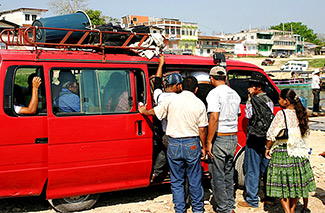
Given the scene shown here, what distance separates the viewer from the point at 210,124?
446 centimetres

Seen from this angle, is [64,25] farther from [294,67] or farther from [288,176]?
[294,67]

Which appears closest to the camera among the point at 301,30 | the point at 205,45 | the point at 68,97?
the point at 68,97

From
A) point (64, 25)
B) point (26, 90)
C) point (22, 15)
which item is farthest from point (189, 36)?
point (26, 90)

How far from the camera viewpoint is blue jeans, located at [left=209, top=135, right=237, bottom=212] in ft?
15.1

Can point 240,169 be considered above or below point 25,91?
below

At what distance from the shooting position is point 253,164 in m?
5.14

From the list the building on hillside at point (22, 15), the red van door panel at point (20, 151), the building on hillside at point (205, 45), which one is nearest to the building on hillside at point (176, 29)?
the building on hillside at point (205, 45)

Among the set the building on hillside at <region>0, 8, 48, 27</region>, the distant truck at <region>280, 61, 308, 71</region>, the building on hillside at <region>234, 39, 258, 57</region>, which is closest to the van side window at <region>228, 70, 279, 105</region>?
the distant truck at <region>280, 61, 308, 71</region>

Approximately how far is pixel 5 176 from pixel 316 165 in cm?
602

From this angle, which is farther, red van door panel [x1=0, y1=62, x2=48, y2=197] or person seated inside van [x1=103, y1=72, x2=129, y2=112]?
person seated inside van [x1=103, y1=72, x2=129, y2=112]

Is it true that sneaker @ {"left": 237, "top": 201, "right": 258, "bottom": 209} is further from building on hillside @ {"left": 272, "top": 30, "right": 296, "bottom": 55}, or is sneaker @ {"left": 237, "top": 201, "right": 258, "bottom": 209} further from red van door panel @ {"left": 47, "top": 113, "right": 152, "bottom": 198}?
building on hillside @ {"left": 272, "top": 30, "right": 296, "bottom": 55}

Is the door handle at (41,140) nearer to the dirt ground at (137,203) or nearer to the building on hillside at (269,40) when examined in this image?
the dirt ground at (137,203)

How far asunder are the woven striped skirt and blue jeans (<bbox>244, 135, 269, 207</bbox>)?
44 centimetres

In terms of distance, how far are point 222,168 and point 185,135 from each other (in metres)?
0.78
